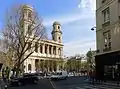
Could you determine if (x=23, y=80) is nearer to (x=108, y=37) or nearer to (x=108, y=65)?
(x=108, y=65)

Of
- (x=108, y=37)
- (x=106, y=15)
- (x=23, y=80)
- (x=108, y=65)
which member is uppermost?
(x=106, y=15)

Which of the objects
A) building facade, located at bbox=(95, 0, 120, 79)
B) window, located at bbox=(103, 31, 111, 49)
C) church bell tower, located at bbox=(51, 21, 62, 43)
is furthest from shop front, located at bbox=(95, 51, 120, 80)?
church bell tower, located at bbox=(51, 21, 62, 43)

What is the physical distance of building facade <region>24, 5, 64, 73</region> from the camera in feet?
438

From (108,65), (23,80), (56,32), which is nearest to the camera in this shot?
(108,65)

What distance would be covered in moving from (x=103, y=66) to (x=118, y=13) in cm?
787

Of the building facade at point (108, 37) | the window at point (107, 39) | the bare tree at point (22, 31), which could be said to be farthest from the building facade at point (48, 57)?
the window at point (107, 39)

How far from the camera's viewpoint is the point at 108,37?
37.8 metres

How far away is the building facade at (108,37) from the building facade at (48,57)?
78.5 metres

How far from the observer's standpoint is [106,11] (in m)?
38.7

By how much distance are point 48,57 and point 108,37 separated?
113m

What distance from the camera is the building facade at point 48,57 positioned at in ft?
438

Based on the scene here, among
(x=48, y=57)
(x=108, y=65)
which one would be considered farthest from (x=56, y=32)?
(x=108, y=65)

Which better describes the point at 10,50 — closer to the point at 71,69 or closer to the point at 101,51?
the point at 101,51

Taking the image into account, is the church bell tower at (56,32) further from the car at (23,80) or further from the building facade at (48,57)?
the car at (23,80)
